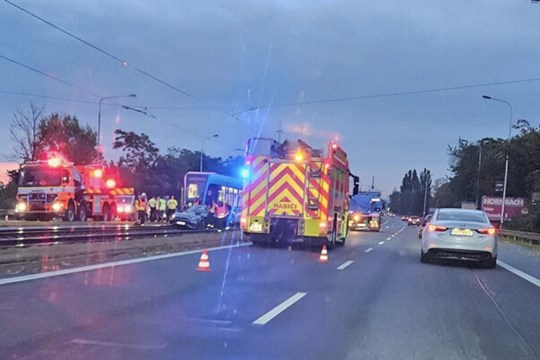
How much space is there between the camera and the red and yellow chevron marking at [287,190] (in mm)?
18844

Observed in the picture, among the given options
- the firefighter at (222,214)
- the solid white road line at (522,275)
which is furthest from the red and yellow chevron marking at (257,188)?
the firefighter at (222,214)

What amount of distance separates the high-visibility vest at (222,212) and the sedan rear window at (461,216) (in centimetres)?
1888

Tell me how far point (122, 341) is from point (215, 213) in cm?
2653

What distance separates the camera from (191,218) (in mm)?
29875

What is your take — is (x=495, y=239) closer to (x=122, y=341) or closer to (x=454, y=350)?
(x=454, y=350)

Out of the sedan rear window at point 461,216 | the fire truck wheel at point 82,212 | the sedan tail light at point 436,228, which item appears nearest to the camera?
the sedan tail light at point 436,228

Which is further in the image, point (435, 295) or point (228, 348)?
point (435, 295)

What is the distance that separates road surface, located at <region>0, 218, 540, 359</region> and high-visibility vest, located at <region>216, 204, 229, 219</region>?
782 inches

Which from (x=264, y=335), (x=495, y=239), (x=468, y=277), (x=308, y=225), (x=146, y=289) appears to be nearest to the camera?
(x=264, y=335)

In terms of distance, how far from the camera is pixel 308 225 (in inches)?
731

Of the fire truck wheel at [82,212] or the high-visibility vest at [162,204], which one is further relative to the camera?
the high-visibility vest at [162,204]

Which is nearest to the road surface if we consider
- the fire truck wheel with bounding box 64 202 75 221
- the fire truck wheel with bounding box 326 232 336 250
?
the fire truck wheel with bounding box 326 232 336 250

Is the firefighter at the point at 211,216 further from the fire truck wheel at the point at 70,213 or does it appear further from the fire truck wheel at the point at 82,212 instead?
the fire truck wheel at the point at 70,213

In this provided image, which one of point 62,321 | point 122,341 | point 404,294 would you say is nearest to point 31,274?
point 62,321
